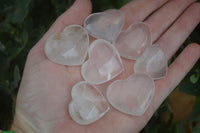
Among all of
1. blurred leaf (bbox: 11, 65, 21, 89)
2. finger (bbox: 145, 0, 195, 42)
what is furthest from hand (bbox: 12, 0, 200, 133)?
blurred leaf (bbox: 11, 65, 21, 89)

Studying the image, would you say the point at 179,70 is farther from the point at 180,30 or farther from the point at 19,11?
the point at 19,11

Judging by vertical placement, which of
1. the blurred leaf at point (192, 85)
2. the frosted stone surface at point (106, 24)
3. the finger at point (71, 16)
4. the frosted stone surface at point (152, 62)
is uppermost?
the finger at point (71, 16)

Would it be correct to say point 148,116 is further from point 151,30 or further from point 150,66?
point 151,30

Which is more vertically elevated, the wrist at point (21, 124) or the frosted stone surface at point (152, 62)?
the wrist at point (21, 124)

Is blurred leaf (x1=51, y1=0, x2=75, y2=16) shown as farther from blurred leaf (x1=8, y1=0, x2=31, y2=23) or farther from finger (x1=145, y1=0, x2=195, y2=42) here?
finger (x1=145, y1=0, x2=195, y2=42)

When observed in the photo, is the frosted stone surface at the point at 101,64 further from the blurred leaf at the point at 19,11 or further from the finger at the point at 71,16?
the blurred leaf at the point at 19,11

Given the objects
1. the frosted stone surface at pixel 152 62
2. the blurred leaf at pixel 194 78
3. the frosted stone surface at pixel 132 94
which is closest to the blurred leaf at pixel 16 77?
the frosted stone surface at pixel 132 94

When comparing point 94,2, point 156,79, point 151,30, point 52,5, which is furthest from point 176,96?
point 52,5

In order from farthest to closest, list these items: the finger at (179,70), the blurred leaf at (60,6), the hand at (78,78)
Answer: the blurred leaf at (60,6) < the finger at (179,70) < the hand at (78,78)
